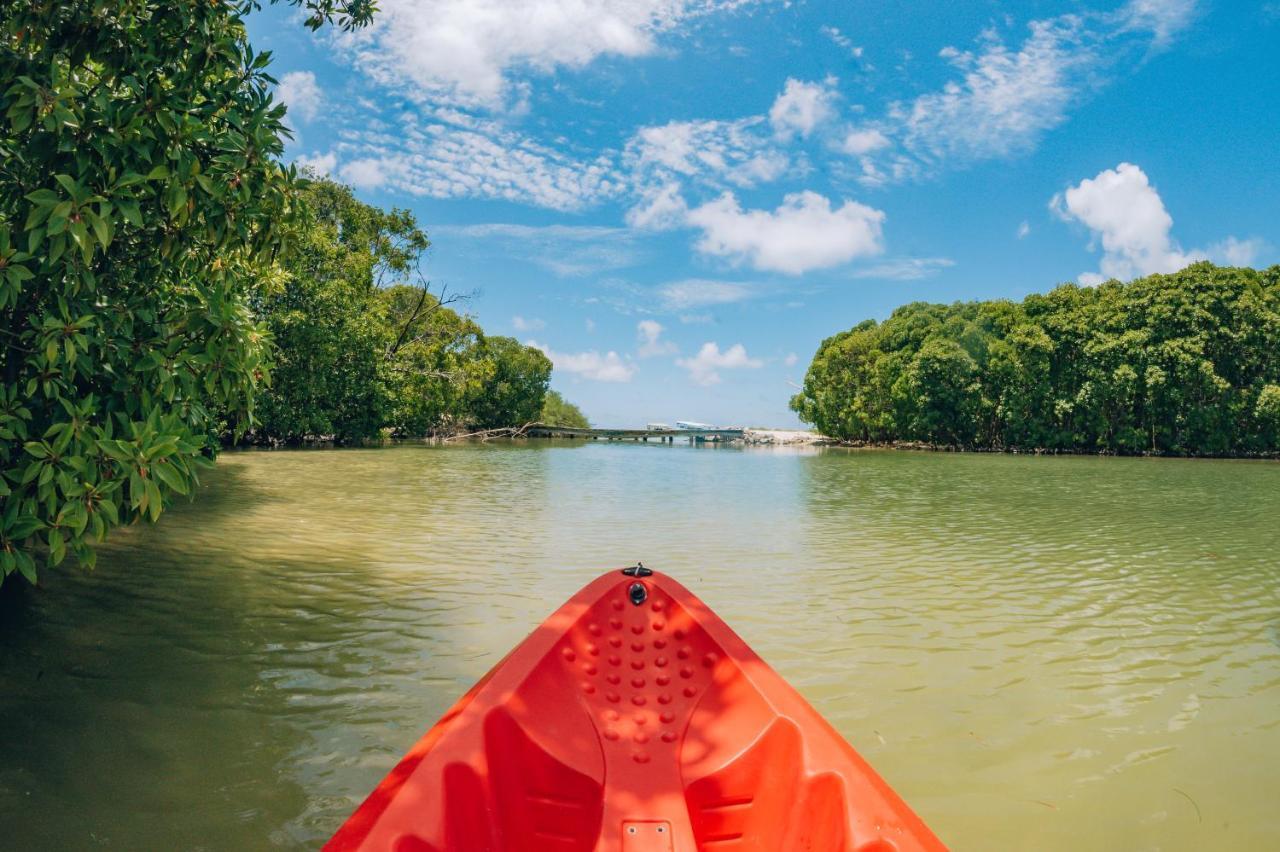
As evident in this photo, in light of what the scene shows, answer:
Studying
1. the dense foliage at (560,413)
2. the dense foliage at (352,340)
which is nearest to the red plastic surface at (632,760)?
the dense foliage at (352,340)

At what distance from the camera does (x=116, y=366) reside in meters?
4.52

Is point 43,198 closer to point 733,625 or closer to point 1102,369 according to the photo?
point 733,625

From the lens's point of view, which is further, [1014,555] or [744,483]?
[744,483]

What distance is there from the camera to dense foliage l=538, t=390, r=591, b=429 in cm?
A: 11231

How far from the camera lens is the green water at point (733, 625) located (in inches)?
142

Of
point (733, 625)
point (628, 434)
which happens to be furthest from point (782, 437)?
point (733, 625)

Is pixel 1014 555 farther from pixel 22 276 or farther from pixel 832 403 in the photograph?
pixel 832 403

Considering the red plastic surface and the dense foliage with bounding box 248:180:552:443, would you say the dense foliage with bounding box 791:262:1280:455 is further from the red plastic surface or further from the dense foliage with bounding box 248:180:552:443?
the red plastic surface

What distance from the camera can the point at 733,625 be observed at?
270 inches

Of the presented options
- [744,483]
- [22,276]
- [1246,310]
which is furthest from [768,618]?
[1246,310]

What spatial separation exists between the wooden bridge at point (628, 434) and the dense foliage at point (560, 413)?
81.6 feet

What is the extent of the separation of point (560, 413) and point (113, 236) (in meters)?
117

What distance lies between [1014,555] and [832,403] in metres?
58.2

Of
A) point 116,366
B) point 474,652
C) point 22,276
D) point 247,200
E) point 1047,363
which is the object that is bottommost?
point 474,652
